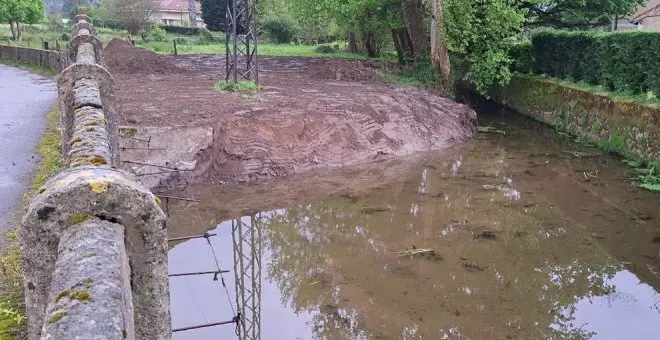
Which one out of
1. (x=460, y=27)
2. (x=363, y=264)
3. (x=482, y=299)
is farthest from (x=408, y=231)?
(x=460, y=27)

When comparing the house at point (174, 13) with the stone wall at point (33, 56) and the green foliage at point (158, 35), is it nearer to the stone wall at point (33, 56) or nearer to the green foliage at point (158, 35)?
the green foliage at point (158, 35)

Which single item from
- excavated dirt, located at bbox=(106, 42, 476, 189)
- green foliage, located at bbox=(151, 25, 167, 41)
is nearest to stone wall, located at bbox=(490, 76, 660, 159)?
excavated dirt, located at bbox=(106, 42, 476, 189)

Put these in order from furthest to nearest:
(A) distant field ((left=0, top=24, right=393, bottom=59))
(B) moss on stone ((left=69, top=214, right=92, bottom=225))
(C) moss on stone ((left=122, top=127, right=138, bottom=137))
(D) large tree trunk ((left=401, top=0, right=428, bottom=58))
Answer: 1. (A) distant field ((left=0, top=24, right=393, bottom=59))
2. (D) large tree trunk ((left=401, top=0, right=428, bottom=58))
3. (C) moss on stone ((left=122, top=127, right=138, bottom=137))
4. (B) moss on stone ((left=69, top=214, right=92, bottom=225))

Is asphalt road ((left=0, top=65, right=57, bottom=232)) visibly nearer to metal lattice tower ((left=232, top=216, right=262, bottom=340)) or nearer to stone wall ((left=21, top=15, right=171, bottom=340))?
metal lattice tower ((left=232, top=216, right=262, bottom=340))

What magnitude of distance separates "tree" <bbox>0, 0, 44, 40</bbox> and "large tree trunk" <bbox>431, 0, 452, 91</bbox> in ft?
104

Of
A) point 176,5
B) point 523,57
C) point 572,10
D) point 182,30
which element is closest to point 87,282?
point 523,57

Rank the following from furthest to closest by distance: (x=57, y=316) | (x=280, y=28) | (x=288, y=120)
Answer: (x=280, y=28) → (x=288, y=120) → (x=57, y=316)

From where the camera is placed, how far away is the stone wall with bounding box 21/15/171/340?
1.67 m

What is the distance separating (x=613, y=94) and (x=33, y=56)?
2675 centimetres

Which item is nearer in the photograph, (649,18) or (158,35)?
(649,18)

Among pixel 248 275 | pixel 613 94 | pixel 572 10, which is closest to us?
pixel 248 275

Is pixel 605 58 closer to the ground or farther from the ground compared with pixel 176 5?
closer to the ground

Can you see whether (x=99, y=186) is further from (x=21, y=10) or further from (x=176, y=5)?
(x=176, y=5)

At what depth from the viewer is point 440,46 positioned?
21.2 metres
